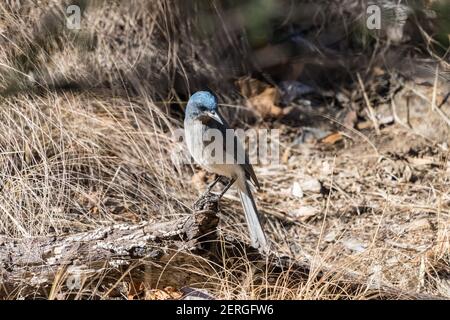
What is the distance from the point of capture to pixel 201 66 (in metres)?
6.60

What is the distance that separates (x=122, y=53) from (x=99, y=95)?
0.53 meters

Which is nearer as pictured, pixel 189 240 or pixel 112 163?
pixel 189 240

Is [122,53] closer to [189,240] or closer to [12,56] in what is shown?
[12,56]

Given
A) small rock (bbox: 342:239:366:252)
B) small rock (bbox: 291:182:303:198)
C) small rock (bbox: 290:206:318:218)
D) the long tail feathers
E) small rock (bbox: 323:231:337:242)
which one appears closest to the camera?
the long tail feathers

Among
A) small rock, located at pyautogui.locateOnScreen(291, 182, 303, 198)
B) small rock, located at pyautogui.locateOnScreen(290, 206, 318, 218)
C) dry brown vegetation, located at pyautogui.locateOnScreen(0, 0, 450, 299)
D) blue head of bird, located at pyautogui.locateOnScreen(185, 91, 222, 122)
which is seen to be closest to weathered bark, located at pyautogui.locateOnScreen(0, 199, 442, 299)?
dry brown vegetation, located at pyautogui.locateOnScreen(0, 0, 450, 299)

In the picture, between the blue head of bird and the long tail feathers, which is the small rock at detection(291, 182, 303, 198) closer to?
the long tail feathers

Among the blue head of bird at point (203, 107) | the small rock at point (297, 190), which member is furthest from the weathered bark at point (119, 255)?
the small rock at point (297, 190)

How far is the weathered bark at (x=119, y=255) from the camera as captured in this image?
415cm

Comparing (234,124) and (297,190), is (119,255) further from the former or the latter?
(234,124)

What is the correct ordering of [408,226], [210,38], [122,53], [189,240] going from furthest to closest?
[210,38], [122,53], [408,226], [189,240]

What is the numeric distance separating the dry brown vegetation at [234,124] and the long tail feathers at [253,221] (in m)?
0.17

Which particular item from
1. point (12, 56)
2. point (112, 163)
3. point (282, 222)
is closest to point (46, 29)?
point (12, 56)

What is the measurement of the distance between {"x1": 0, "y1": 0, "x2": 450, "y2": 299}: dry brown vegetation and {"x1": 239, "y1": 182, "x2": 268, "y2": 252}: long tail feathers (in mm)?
167

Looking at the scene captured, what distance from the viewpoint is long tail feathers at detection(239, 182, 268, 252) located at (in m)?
4.91
